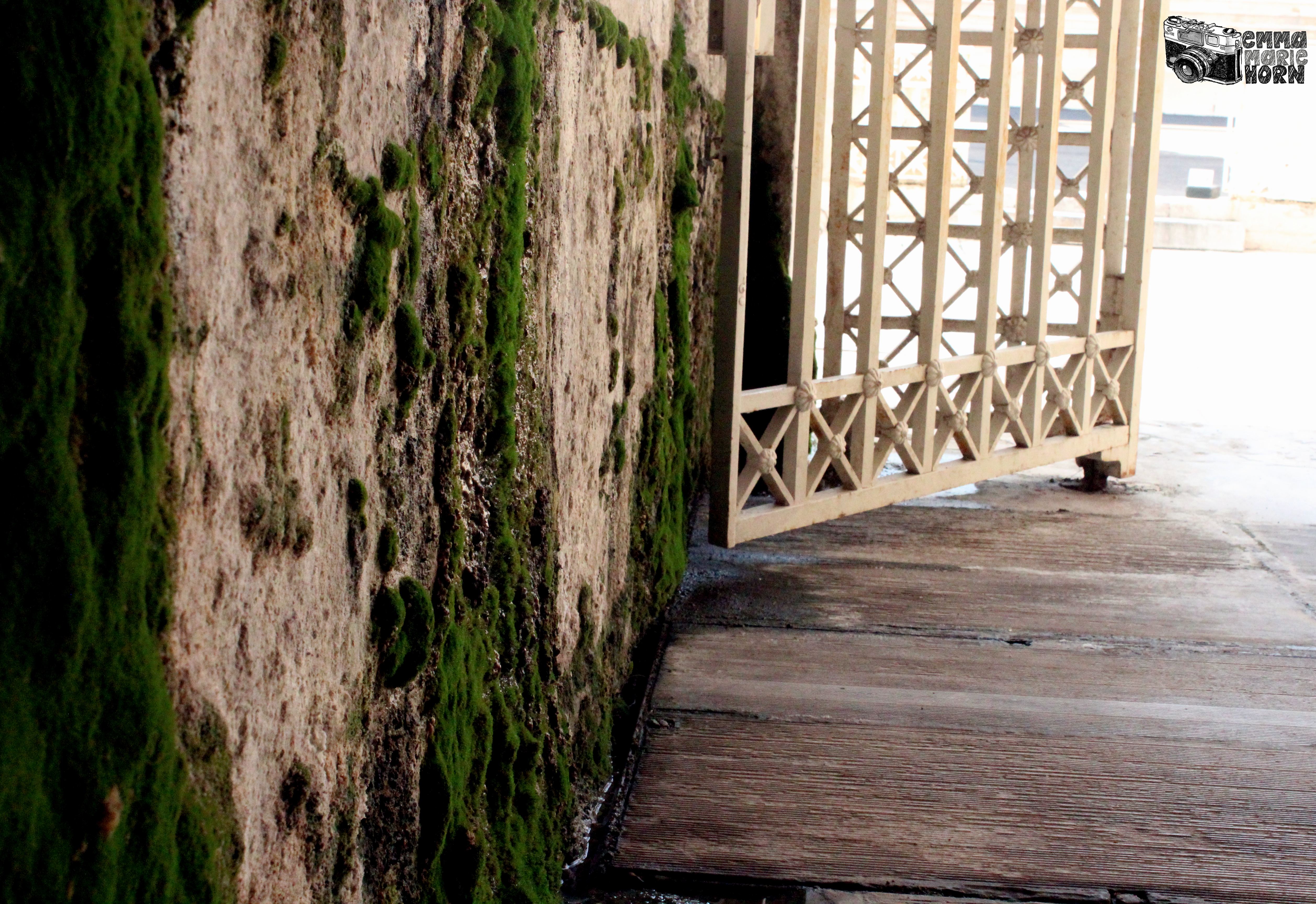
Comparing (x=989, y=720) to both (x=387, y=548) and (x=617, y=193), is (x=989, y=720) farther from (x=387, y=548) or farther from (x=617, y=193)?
(x=387, y=548)

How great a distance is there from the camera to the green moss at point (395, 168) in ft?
4.38

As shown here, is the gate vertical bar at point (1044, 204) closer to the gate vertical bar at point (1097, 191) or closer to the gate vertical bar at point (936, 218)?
the gate vertical bar at point (1097, 191)

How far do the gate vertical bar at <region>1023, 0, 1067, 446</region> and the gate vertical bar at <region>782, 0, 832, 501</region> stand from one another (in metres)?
1.22

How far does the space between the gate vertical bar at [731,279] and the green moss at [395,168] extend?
300cm

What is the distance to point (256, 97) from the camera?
39.8 inches

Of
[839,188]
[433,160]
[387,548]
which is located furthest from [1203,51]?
Answer: [387,548]

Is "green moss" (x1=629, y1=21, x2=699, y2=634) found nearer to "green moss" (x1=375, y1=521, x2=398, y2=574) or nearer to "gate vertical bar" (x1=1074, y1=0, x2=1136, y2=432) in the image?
"green moss" (x1=375, y1=521, x2=398, y2=574)

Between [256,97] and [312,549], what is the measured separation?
1.31 ft

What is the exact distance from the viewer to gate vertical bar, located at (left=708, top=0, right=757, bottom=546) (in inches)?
172

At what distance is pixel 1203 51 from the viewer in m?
18.6

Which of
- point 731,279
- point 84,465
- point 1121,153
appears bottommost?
point 84,465

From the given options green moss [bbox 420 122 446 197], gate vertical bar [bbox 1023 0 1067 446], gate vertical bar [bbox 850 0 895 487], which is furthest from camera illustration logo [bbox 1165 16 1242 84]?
green moss [bbox 420 122 446 197]

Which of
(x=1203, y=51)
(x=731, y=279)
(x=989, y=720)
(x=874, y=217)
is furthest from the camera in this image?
(x=1203, y=51)
